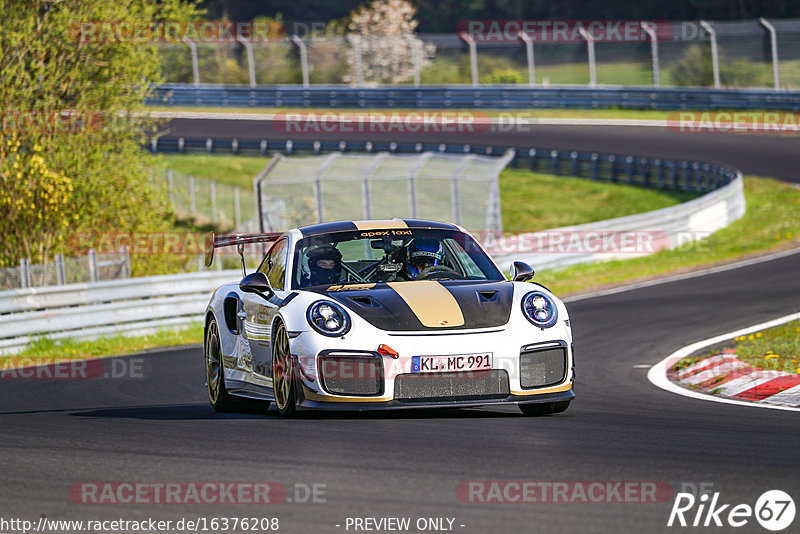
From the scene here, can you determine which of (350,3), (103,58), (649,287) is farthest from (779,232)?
(350,3)

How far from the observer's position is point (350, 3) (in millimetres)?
78438

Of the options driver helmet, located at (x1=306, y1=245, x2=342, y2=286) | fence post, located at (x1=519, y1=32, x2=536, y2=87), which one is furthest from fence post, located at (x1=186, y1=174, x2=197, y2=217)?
driver helmet, located at (x1=306, y1=245, x2=342, y2=286)

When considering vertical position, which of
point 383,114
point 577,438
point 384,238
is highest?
point 384,238

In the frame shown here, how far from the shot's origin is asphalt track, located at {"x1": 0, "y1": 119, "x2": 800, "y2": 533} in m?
5.18

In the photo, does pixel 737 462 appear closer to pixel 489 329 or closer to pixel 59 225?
pixel 489 329

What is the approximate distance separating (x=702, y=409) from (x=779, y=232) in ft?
56.7

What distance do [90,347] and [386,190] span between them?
9592mm

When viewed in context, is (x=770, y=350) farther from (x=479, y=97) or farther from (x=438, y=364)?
(x=479, y=97)

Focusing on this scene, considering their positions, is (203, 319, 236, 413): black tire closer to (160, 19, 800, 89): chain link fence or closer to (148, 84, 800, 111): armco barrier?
(148, 84, 800, 111): armco barrier

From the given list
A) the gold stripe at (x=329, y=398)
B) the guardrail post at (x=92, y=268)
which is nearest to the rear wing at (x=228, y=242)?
the gold stripe at (x=329, y=398)

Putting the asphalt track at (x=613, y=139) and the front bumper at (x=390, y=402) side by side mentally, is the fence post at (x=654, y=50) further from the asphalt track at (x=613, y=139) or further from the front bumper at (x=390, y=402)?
the front bumper at (x=390, y=402)

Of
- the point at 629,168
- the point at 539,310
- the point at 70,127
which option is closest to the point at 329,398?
the point at 539,310

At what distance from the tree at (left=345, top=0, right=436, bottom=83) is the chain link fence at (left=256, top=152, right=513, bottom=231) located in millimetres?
18778

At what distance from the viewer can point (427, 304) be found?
789 centimetres
